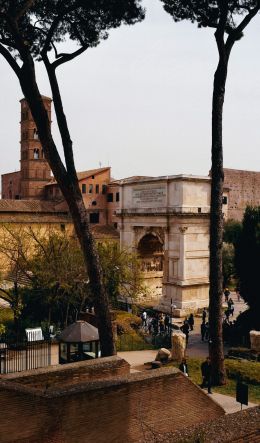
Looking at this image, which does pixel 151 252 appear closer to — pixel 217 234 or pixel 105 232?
pixel 105 232

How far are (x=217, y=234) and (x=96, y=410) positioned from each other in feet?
20.0

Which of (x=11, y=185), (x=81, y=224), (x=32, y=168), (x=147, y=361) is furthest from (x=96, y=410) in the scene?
(x=11, y=185)

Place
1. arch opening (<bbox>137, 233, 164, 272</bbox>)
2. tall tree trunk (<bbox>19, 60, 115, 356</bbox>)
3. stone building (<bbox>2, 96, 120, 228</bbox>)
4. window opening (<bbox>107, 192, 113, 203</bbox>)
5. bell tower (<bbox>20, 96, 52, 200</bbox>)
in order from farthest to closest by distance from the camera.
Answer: bell tower (<bbox>20, 96, 52, 200</bbox>), window opening (<bbox>107, 192, 113, 203</bbox>), stone building (<bbox>2, 96, 120, 228</bbox>), arch opening (<bbox>137, 233, 164, 272</bbox>), tall tree trunk (<bbox>19, 60, 115, 356</bbox>)

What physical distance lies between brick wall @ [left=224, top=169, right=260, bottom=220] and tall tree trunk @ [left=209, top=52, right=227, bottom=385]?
36.7m

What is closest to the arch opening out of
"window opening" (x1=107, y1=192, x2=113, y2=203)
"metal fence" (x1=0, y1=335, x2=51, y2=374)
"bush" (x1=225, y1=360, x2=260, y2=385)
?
"metal fence" (x1=0, y1=335, x2=51, y2=374)

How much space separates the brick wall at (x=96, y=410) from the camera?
7617mm

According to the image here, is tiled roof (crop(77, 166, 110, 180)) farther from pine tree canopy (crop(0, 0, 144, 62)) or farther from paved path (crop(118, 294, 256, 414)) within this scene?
pine tree canopy (crop(0, 0, 144, 62))

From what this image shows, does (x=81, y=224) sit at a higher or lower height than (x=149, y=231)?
lower

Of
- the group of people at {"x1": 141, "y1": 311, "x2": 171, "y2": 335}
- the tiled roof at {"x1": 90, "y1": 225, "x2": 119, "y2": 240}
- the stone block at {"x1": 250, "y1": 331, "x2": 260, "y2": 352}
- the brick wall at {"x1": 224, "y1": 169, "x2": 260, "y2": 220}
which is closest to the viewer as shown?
the stone block at {"x1": 250, "y1": 331, "x2": 260, "y2": 352}

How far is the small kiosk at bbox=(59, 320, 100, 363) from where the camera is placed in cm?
1248

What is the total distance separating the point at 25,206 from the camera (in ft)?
145

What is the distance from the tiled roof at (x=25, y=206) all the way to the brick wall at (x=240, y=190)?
59.1ft

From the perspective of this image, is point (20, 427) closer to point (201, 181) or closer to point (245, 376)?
point (245, 376)

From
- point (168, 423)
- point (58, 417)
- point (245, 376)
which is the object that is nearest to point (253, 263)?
point (245, 376)
